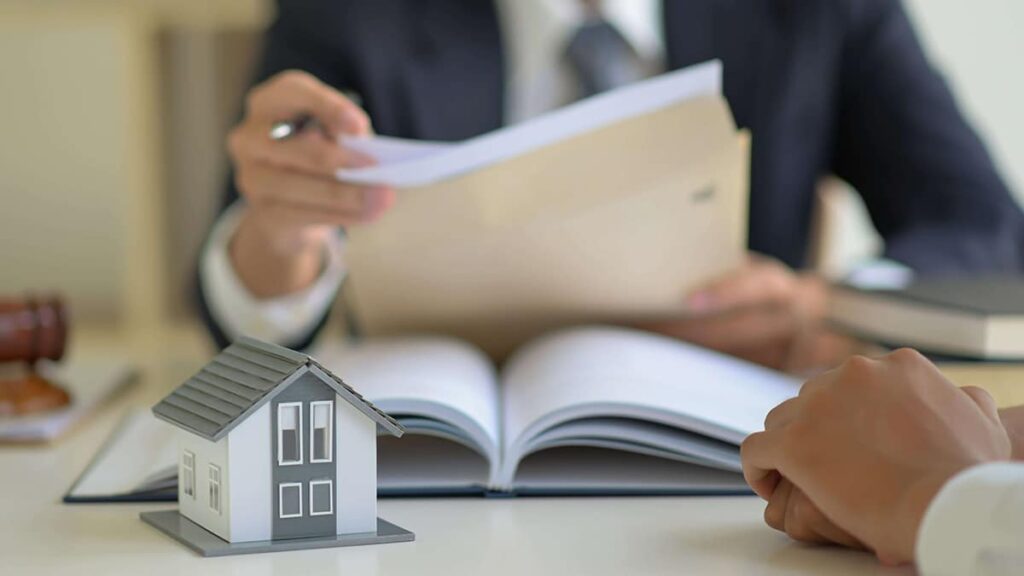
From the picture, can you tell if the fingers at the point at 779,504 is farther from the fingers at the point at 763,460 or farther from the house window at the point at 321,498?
the house window at the point at 321,498

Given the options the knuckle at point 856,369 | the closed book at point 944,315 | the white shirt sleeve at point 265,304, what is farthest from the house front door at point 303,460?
the white shirt sleeve at point 265,304

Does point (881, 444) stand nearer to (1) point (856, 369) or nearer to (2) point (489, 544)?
(1) point (856, 369)

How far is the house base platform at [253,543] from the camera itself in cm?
49

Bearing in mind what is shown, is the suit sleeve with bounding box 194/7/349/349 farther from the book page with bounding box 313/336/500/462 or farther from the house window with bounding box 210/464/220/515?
the house window with bounding box 210/464/220/515

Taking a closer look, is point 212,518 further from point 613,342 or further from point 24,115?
point 24,115

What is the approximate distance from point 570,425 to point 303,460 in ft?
0.52

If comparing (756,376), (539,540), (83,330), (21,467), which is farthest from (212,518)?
(83,330)

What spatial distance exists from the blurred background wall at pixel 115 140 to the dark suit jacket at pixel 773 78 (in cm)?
79

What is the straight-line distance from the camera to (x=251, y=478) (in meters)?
0.49

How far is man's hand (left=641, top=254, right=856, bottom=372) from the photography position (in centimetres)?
97

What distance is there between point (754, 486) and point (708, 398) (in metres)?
0.13

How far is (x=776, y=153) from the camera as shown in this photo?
1532 mm

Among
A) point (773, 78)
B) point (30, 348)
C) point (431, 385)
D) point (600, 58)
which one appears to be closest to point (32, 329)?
point (30, 348)

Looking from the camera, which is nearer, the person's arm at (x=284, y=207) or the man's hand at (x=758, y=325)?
the person's arm at (x=284, y=207)
